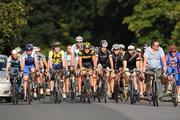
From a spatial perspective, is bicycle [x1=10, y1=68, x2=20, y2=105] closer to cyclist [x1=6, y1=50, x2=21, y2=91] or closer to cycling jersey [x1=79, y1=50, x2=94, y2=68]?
cyclist [x1=6, y1=50, x2=21, y2=91]

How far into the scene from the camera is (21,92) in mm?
25531

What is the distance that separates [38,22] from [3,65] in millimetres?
45282

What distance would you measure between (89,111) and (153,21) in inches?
1475

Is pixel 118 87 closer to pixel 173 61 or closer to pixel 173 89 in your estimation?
pixel 173 61

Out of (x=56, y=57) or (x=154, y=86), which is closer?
(x=154, y=86)

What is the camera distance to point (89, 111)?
2086 centimetres

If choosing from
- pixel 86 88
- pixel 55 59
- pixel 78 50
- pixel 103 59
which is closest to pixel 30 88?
pixel 55 59

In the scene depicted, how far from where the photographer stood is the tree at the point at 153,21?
2231 inches

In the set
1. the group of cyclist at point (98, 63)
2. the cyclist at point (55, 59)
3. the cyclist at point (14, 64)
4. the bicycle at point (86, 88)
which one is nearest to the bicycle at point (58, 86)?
the group of cyclist at point (98, 63)

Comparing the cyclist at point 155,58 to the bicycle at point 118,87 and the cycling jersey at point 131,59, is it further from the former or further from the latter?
the bicycle at point 118,87

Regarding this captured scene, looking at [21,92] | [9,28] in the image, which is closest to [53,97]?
[21,92]

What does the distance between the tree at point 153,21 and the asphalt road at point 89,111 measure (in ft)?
107

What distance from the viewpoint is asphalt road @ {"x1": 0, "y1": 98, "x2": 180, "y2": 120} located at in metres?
19.2

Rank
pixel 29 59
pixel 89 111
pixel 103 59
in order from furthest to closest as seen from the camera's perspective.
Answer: pixel 103 59
pixel 29 59
pixel 89 111
